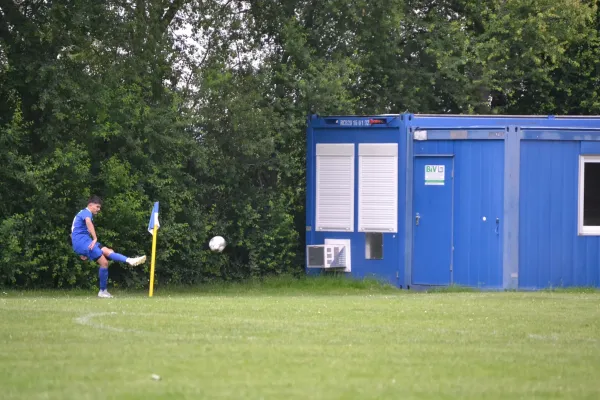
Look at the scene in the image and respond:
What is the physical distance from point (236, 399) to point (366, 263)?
1454 cm

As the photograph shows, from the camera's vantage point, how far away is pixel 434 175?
71.6ft

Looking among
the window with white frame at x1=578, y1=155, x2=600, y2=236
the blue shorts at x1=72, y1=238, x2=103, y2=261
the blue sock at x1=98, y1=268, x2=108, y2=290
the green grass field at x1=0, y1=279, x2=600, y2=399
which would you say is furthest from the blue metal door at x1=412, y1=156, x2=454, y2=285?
the blue shorts at x1=72, y1=238, x2=103, y2=261

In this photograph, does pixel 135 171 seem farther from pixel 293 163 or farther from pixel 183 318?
pixel 183 318

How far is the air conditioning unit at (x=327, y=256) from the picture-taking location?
2242 cm

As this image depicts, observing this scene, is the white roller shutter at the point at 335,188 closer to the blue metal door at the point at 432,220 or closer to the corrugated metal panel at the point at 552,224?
the blue metal door at the point at 432,220

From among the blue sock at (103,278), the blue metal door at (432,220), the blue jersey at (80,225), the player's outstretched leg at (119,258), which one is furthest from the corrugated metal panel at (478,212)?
the blue jersey at (80,225)

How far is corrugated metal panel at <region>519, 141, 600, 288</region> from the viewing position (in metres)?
21.6

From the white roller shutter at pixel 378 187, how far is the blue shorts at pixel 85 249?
19.8 feet

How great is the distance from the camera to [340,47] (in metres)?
24.8

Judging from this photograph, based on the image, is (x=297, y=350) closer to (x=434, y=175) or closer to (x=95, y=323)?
(x=95, y=323)

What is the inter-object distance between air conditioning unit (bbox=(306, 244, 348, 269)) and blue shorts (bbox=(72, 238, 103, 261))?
531 cm

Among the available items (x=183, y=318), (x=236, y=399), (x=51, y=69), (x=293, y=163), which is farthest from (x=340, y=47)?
(x=236, y=399)

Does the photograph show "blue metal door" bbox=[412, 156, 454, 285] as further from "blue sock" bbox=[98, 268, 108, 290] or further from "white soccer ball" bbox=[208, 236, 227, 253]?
"blue sock" bbox=[98, 268, 108, 290]

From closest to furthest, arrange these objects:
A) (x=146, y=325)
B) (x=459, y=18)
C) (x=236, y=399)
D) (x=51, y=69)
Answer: (x=236, y=399) < (x=146, y=325) < (x=51, y=69) < (x=459, y=18)
